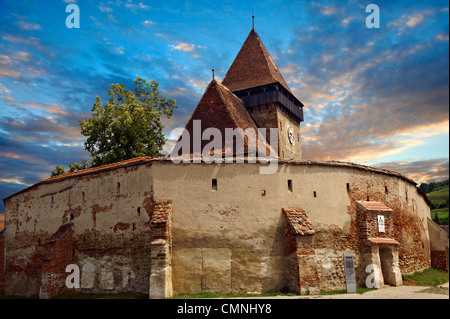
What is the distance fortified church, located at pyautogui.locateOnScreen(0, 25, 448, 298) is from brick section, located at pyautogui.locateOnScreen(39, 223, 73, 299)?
45mm

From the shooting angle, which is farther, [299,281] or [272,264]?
[272,264]

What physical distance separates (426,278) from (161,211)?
14612 millimetres

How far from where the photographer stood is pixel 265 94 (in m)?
28.4

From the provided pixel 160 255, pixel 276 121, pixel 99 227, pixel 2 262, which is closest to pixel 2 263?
pixel 2 262

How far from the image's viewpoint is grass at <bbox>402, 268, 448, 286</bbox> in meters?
17.7

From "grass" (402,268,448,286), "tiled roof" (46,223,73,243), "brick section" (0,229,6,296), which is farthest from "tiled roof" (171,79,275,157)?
"brick section" (0,229,6,296)

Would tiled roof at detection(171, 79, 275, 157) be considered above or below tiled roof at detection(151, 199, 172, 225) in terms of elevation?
above

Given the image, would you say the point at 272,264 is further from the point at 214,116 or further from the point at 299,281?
the point at 214,116

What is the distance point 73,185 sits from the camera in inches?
714

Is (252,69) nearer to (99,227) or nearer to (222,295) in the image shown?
(99,227)

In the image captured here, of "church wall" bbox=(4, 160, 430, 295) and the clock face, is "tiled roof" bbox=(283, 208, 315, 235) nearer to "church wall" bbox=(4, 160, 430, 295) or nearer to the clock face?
"church wall" bbox=(4, 160, 430, 295)
